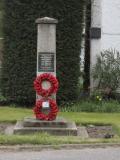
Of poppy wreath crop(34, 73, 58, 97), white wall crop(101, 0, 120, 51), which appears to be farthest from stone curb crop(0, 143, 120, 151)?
white wall crop(101, 0, 120, 51)

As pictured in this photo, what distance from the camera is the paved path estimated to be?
11.4 meters

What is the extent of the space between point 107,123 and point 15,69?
13.4 ft

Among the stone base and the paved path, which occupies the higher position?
the stone base

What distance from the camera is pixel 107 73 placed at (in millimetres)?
19719

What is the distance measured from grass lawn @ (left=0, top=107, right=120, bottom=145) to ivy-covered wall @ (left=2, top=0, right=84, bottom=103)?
2.68ft

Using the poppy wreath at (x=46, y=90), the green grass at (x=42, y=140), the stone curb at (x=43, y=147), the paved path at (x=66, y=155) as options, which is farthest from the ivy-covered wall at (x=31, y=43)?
the paved path at (x=66, y=155)

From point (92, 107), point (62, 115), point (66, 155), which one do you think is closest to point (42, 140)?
point (66, 155)

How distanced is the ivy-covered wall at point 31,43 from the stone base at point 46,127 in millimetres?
4172

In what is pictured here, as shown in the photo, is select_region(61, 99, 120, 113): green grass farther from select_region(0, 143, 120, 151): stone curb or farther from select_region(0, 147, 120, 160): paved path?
select_region(0, 147, 120, 160): paved path

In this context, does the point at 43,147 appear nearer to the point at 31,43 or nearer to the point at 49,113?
the point at 49,113

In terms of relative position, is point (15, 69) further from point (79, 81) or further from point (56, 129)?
point (56, 129)

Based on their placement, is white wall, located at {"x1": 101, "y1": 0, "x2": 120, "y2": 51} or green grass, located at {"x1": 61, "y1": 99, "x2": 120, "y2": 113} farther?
white wall, located at {"x1": 101, "y1": 0, "x2": 120, "y2": 51}

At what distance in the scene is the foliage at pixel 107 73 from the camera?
1969 cm

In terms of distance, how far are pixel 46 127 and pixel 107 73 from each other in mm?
5902
